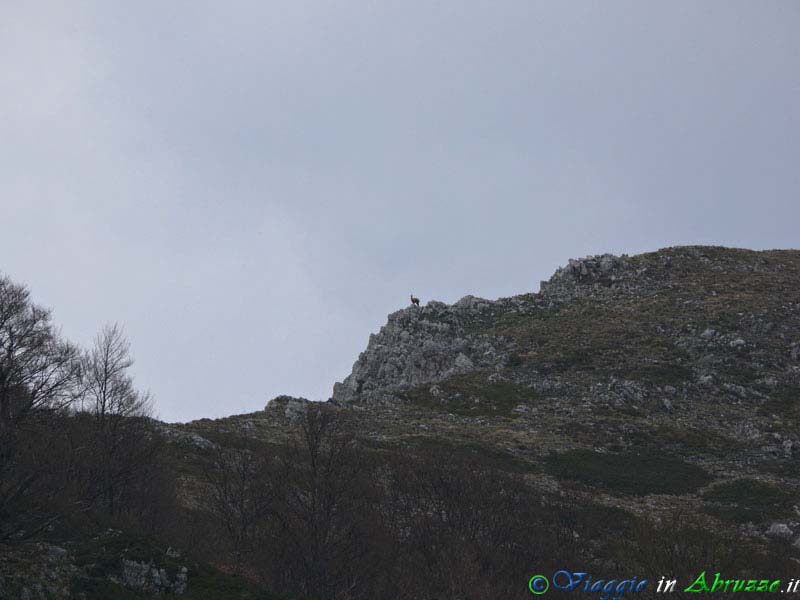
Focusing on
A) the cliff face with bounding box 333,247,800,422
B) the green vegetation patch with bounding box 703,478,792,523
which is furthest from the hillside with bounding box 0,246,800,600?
the cliff face with bounding box 333,247,800,422

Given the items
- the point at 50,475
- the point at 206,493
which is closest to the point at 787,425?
the point at 206,493

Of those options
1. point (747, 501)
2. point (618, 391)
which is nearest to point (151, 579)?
point (747, 501)

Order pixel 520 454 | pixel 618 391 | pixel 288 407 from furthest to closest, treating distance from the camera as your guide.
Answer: pixel 618 391, pixel 288 407, pixel 520 454

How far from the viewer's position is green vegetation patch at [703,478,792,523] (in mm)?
50250

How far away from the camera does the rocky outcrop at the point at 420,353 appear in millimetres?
90000

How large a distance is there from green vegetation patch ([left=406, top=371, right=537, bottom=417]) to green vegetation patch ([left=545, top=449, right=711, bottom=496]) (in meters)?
13.5

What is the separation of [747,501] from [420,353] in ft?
153

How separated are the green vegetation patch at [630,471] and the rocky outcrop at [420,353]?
24.4 metres

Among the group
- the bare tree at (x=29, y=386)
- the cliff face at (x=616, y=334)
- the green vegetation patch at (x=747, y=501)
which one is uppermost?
the cliff face at (x=616, y=334)

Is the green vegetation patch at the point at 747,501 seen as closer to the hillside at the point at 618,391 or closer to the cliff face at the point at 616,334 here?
the hillside at the point at 618,391

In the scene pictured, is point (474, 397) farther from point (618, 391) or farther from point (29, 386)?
point (29, 386)

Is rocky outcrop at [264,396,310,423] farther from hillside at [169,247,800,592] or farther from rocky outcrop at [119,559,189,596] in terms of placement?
rocky outcrop at [119,559,189,596]

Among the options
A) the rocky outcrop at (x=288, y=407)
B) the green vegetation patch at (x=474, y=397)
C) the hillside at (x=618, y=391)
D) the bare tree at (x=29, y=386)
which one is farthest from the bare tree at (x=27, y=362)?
the green vegetation patch at (x=474, y=397)

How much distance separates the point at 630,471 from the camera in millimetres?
61469
